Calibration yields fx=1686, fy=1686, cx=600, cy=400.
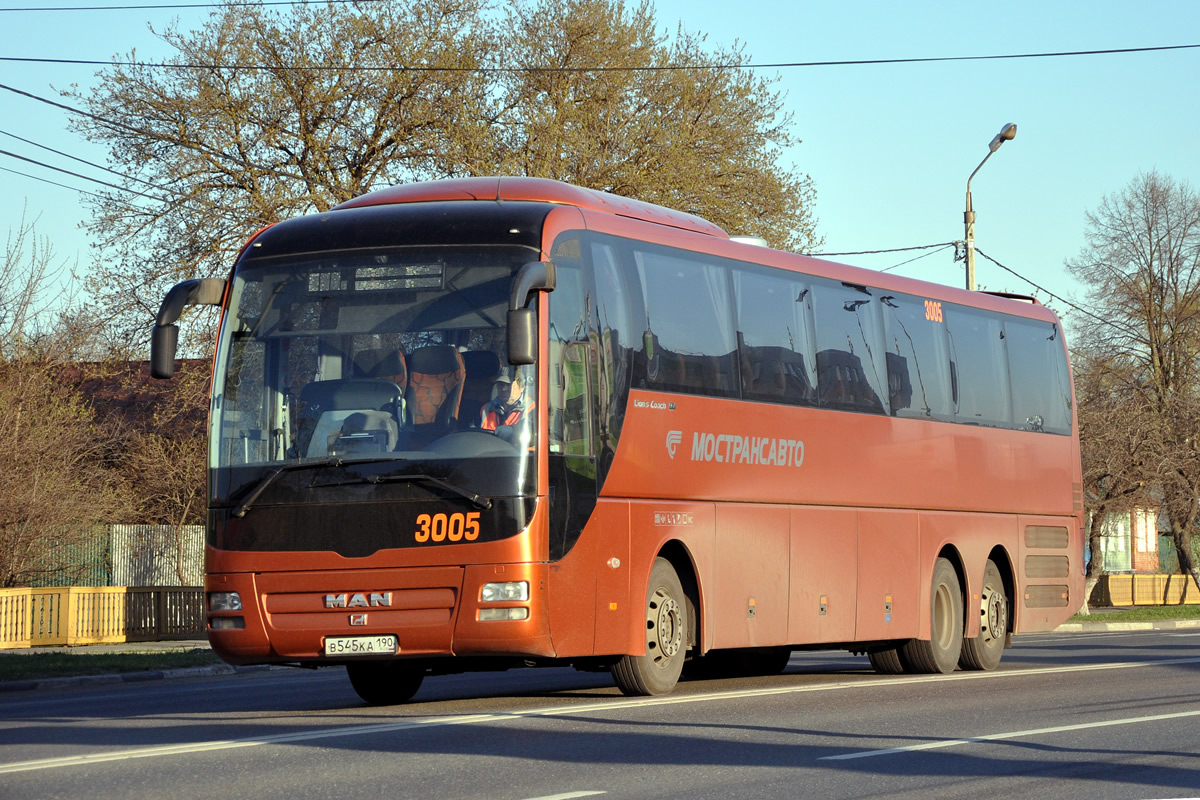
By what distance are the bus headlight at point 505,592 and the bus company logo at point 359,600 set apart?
2.36 ft

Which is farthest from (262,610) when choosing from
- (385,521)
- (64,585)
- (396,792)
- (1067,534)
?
(64,585)

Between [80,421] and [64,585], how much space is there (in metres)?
3.15

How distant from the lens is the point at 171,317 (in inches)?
494

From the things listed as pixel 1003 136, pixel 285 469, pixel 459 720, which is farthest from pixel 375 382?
pixel 1003 136

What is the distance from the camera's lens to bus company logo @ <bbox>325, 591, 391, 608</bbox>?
11938 mm

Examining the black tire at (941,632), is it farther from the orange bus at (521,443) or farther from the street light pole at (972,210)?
the street light pole at (972,210)

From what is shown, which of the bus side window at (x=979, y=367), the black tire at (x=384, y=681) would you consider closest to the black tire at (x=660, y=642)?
the black tire at (x=384, y=681)

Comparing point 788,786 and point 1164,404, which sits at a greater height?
point 1164,404

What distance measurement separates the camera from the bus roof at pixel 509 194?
1327 cm

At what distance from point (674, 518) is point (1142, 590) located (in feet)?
152

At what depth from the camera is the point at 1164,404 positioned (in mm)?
48781

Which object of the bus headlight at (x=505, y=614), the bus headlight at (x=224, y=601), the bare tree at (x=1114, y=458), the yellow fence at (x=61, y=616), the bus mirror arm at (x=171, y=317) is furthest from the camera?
the bare tree at (x=1114, y=458)

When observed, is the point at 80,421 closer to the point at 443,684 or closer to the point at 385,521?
the point at 443,684

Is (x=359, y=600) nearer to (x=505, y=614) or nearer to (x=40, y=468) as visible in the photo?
(x=505, y=614)
